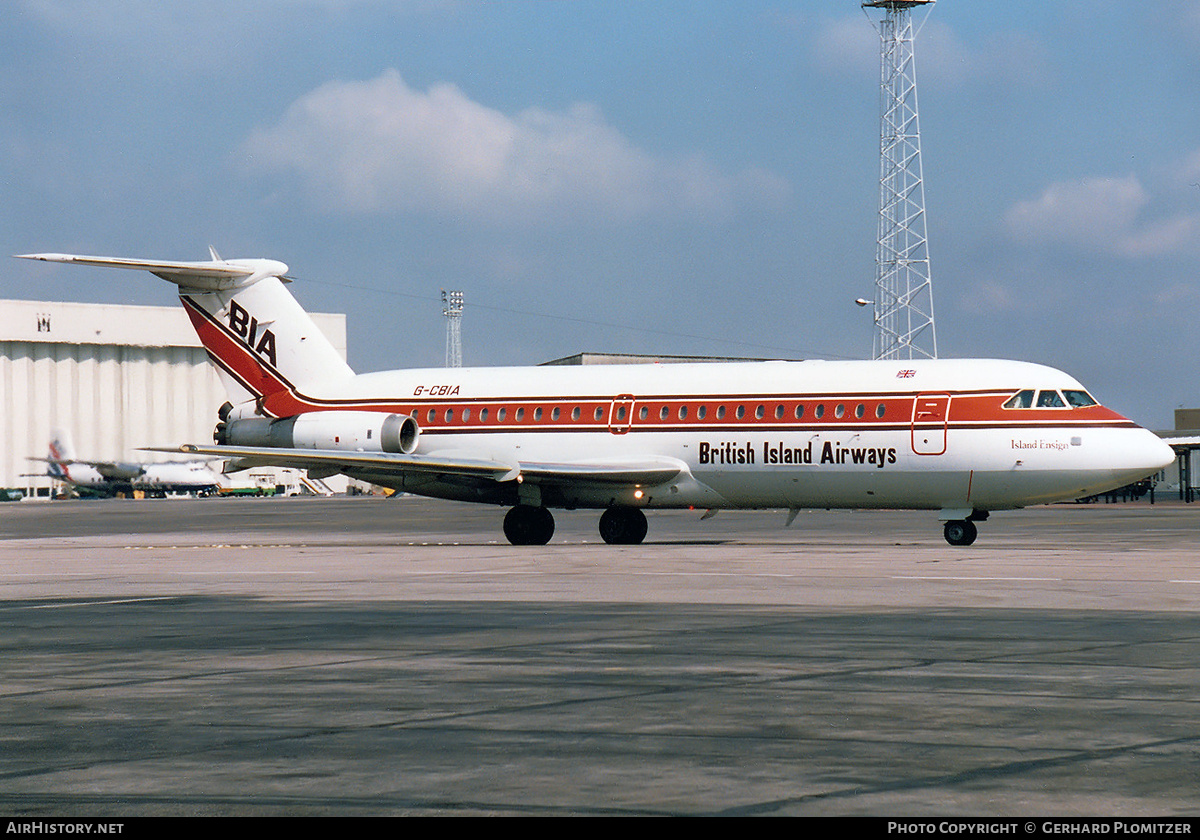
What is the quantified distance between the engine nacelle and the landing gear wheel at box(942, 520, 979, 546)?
13.0 m

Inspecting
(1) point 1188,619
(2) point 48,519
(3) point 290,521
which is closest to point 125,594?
(1) point 1188,619

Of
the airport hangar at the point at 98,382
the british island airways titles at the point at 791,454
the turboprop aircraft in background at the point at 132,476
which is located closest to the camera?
the british island airways titles at the point at 791,454

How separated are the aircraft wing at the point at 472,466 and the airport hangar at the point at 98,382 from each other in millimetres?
99584

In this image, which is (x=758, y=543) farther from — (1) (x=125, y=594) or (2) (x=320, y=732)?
(2) (x=320, y=732)

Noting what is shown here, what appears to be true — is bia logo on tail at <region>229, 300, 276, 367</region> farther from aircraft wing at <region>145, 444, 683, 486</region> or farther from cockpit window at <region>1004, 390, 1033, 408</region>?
cockpit window at <region>1004, 390, 1033, 408</region>

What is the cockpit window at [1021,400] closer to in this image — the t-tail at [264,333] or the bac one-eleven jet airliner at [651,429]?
the bac one-eleven jet airliner at [651,429]

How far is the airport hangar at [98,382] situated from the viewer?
420 feet

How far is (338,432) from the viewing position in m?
33.4

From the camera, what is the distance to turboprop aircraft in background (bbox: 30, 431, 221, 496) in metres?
118

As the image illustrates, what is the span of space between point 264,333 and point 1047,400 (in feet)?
62.8

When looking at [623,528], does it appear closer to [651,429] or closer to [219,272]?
[651,429]

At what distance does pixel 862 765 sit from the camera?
269 inches

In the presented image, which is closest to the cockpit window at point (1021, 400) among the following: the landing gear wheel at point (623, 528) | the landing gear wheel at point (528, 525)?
the landing gear wheel at point (623, 528)

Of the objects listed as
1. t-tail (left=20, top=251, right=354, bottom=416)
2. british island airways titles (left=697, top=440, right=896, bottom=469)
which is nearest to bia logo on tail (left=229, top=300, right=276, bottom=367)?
t-tail (left=20, top=251, right=354, bottom=416)
